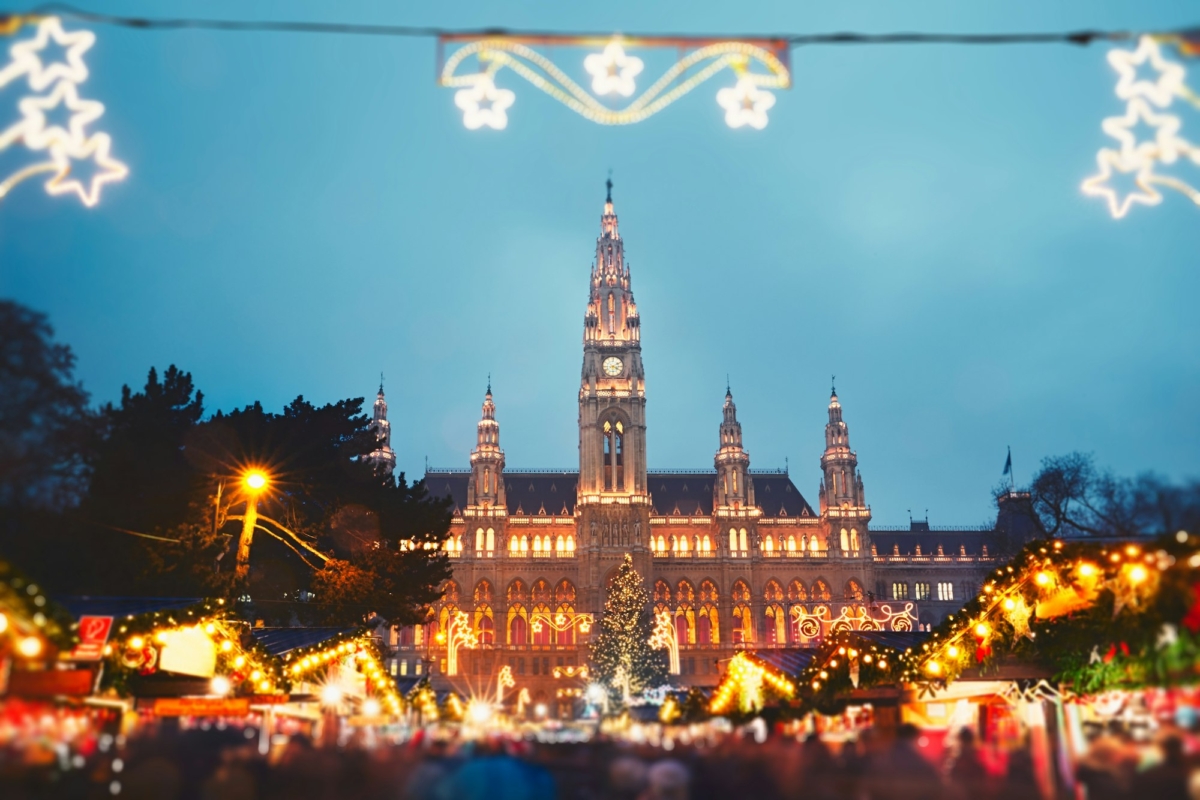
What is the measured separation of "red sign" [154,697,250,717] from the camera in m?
17.8

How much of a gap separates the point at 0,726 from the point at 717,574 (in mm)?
86451

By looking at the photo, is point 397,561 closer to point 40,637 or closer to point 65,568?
point 65,568

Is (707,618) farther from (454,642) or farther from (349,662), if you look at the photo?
(349,662)

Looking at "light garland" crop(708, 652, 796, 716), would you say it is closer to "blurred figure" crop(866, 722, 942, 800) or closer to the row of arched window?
"blurred figure" crop(866, 722, 942, 800)

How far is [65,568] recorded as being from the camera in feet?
82.1

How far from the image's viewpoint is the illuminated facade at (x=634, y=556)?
9019 cm

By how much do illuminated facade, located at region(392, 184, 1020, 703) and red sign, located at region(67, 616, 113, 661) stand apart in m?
74.2

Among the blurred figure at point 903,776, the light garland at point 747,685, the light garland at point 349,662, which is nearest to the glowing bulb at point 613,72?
the blurred figure at point 903,776

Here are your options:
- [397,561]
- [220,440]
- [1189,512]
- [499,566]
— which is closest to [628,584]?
[499,566]

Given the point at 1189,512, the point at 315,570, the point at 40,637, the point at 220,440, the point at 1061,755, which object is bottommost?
the point at 1061,755

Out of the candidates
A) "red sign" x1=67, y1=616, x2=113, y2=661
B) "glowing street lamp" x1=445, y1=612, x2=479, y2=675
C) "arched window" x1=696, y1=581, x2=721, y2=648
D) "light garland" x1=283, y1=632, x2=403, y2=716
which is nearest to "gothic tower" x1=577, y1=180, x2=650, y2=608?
"arched window" x1=696, y1=581, x2=721, y2=648

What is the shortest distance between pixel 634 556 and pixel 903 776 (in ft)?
271

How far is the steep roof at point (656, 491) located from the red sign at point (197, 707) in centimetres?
7987

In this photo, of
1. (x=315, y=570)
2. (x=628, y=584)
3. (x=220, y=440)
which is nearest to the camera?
(x=220, y=440)
